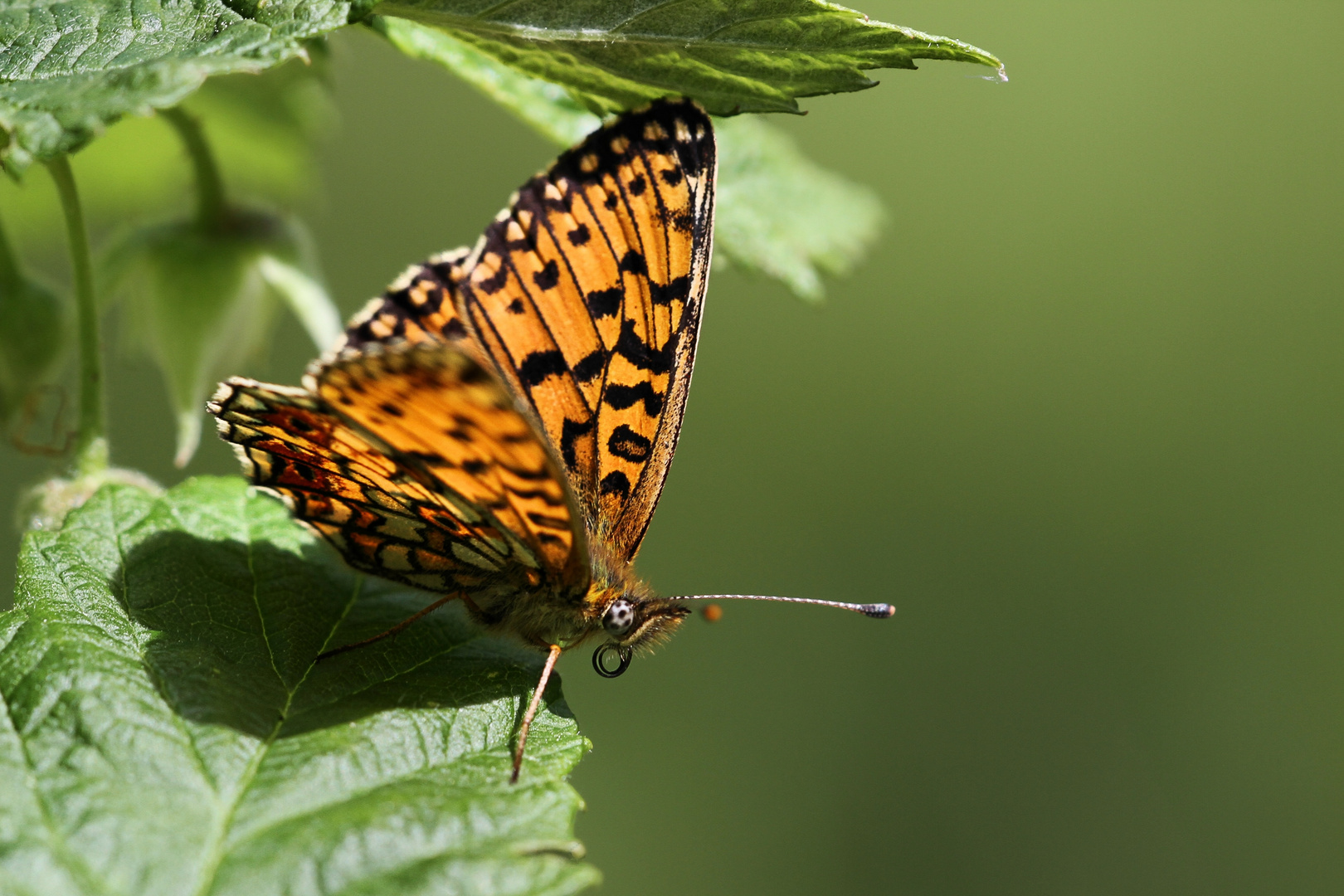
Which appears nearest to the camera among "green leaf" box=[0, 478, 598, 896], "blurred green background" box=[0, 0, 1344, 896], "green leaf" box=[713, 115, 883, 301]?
"green leaf" box=[0, 478, 598, 896]

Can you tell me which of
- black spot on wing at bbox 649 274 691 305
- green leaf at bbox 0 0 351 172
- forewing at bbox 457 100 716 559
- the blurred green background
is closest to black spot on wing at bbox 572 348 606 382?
forewing at bbox 457 100 716 559

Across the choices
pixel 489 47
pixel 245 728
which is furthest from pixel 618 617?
pixel 489 47

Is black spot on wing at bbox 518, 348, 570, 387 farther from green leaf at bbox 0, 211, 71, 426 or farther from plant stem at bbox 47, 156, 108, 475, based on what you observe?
green leaf at bbox 0, 211, 71, 426

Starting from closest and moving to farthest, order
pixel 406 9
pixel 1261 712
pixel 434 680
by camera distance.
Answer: pixel 406 9 → pixel 434 680 → pixel 1261 712

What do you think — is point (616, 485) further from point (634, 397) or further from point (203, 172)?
point (203, 172)

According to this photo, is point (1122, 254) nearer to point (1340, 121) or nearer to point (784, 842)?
point (1340, 121)

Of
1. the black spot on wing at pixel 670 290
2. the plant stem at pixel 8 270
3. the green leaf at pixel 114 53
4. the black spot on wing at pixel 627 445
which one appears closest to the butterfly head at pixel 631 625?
the black spot on wing at pixel 627 445

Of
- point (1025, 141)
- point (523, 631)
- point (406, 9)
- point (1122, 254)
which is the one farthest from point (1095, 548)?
point (406, 9)
